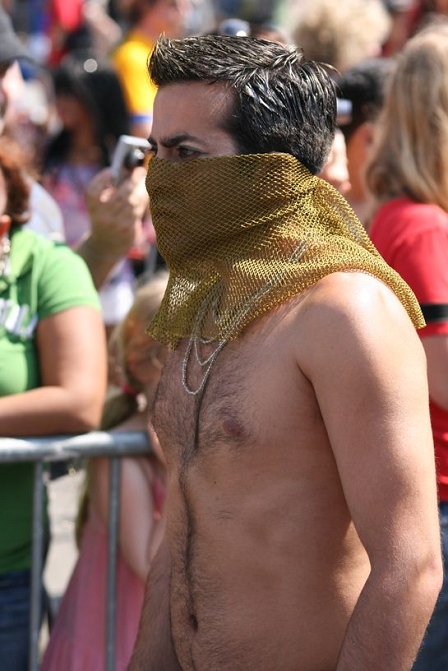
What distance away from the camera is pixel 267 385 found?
6.69 feet

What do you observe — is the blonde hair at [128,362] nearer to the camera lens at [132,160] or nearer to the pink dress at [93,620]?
the pink dress at [93,620]

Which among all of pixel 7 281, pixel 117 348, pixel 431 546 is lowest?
pixel 117 348

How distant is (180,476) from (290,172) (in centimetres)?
66

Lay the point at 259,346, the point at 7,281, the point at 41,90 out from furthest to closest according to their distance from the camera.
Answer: the point at 41,90, the point at 7,281, the point at 259,346

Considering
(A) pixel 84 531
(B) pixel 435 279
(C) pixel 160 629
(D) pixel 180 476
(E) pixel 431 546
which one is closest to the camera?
(E) pixel 431 546

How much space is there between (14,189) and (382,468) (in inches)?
77.6

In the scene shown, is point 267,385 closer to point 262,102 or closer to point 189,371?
point 189,371

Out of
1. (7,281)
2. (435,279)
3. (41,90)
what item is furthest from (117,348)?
(41,90)

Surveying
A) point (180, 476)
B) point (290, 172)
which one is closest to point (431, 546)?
point (180, 476)

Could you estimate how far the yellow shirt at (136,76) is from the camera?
6.59m

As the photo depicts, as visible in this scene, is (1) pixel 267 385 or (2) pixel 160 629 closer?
(1) pixel 267 385

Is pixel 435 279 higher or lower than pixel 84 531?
higher

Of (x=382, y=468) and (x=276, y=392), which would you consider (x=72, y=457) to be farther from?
(x=382, y=468)

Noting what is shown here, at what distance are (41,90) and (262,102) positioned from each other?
9.56 meters
